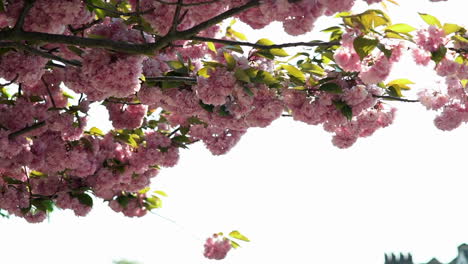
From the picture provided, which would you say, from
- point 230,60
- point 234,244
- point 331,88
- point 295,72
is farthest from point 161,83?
point 234,244

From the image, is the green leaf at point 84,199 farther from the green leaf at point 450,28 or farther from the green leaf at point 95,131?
the green leaf at point 450,28

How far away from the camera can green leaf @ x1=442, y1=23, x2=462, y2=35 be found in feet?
12.3

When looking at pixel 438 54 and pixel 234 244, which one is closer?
pixel 438 54

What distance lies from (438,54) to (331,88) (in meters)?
0.72

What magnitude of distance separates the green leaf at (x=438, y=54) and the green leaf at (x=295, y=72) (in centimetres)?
90

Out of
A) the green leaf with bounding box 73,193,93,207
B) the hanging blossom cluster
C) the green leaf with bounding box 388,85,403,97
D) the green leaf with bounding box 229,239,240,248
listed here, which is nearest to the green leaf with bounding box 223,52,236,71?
the hanging blossom cluster

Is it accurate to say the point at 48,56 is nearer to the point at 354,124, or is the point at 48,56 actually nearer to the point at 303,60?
the point at 303,60

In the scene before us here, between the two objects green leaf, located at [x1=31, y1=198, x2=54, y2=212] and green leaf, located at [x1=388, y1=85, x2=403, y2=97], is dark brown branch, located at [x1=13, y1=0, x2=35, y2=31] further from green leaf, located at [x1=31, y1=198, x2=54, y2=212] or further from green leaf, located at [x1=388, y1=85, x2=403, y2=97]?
green leaf, located at [x1=31, y1=198, x2=54, y2=212]

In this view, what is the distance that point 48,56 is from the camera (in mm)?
3406

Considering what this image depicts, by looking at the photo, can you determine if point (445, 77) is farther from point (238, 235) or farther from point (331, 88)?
point (238, 235)

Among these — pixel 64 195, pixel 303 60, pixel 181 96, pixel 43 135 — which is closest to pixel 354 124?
pixel 303 60

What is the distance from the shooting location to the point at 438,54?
378 centimetres

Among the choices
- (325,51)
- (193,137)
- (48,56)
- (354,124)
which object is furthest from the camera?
(193,137)

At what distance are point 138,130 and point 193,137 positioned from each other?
1.73 feet
